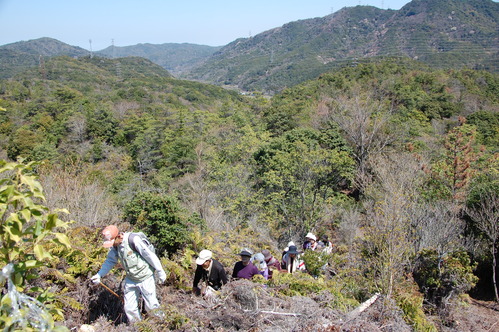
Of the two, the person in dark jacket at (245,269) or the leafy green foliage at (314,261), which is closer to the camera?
the person in dark jacket at (245,269)

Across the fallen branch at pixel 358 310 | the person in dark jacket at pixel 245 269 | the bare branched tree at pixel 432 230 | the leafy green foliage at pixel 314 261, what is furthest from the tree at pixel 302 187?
the fallen branch at pixel 358 310

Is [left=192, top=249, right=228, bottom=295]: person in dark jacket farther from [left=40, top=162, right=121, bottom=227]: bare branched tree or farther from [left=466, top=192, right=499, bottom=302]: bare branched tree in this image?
[left=466, top=192, right=499, bottom=302]: bare branched tree

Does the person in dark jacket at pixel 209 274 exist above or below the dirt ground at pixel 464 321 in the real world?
above

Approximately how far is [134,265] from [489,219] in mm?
12239

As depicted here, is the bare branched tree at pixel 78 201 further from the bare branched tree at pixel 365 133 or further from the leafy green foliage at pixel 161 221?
the bare branched tree at pixel 365 133

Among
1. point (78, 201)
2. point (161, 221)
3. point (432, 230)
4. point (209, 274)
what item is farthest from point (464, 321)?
point (78, 201)

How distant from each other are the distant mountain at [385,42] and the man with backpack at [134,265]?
277 feet

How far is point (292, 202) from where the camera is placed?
640 inches

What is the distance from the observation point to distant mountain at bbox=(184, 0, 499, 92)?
289 feet

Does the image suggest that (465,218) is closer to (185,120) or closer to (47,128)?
(185,120)

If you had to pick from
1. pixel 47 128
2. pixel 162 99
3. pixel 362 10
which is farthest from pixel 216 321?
pixel 362 10

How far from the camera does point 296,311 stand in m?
3.73

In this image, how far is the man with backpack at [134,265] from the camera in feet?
12.0

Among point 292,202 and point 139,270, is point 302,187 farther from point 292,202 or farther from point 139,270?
point 139,270
